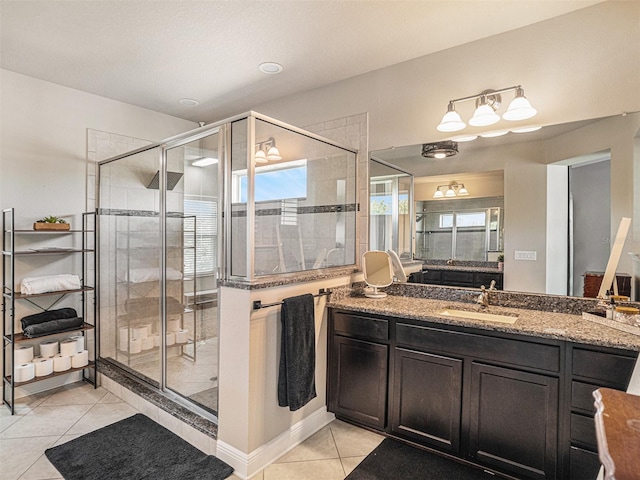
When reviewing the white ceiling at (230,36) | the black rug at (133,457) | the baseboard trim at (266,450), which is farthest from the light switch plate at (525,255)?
the black rug at (133,457)

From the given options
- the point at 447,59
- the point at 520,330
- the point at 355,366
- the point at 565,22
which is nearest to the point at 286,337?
the point at 355,366

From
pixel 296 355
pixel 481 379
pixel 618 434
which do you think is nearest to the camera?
pixel 618 434

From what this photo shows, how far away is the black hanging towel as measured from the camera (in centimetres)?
214

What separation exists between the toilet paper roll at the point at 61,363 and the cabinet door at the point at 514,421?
307cm

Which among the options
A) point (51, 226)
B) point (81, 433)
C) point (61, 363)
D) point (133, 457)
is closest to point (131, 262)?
point (51, 226)

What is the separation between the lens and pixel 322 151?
9.40 feet

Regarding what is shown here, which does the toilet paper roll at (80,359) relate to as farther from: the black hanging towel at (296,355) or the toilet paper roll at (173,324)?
the black hanging towel at (296,355)

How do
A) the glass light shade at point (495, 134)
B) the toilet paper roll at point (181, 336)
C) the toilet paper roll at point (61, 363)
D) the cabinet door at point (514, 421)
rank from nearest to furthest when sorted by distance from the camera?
the cabinet door at point (514, 421), the glass light shade at point (495, 134), the toilet paper roll at point (181, 336), the toilet paper roll at point (61, 363)

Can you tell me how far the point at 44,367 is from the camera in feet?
9.27

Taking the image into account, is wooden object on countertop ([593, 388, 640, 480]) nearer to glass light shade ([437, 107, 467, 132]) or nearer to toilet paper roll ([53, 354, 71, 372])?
glass light shade ([437, 107, 467, 132])

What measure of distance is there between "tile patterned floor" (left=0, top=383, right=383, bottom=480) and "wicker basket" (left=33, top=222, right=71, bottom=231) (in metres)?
1.39

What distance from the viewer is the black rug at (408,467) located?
1989 millimetres

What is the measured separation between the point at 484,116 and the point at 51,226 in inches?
132

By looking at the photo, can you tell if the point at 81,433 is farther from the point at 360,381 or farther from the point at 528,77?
the point at 528,77
